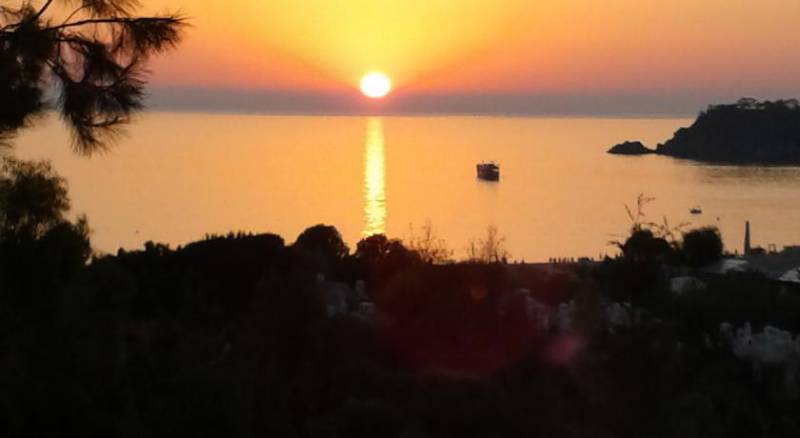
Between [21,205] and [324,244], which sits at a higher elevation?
[21,205]

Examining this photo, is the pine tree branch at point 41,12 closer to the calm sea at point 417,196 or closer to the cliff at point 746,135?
the calm sea at point 417,196

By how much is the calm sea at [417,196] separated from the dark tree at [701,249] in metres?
14.7

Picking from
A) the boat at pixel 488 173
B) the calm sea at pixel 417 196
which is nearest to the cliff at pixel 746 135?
the calm sea at pixel 417 196

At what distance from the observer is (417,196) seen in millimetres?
60594

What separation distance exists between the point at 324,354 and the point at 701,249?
14884 mm

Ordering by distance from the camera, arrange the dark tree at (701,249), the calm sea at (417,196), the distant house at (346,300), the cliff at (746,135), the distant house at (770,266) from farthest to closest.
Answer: the cliff at (746,135) < the calm sea at (417,196) < the dark tree at (701,249) < the distant house at (770,266) < the distant house at (346,300)

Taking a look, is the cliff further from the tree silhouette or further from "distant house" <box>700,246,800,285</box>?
the tree silhouette

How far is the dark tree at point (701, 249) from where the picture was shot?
21.1m

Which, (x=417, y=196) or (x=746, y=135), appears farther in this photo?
(x=746, y=135)

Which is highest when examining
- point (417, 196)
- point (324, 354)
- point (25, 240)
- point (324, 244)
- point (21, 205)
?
point (21, 205)

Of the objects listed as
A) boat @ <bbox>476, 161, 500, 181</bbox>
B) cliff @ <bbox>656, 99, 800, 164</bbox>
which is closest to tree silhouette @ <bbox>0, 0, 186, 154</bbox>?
boat @ <bbox>476, 161, 500, 181</bbox>

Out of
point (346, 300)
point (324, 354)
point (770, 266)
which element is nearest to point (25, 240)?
point (324, 354)

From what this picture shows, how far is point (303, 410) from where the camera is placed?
650cm

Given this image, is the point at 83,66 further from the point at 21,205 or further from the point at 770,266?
the point at 770,266
